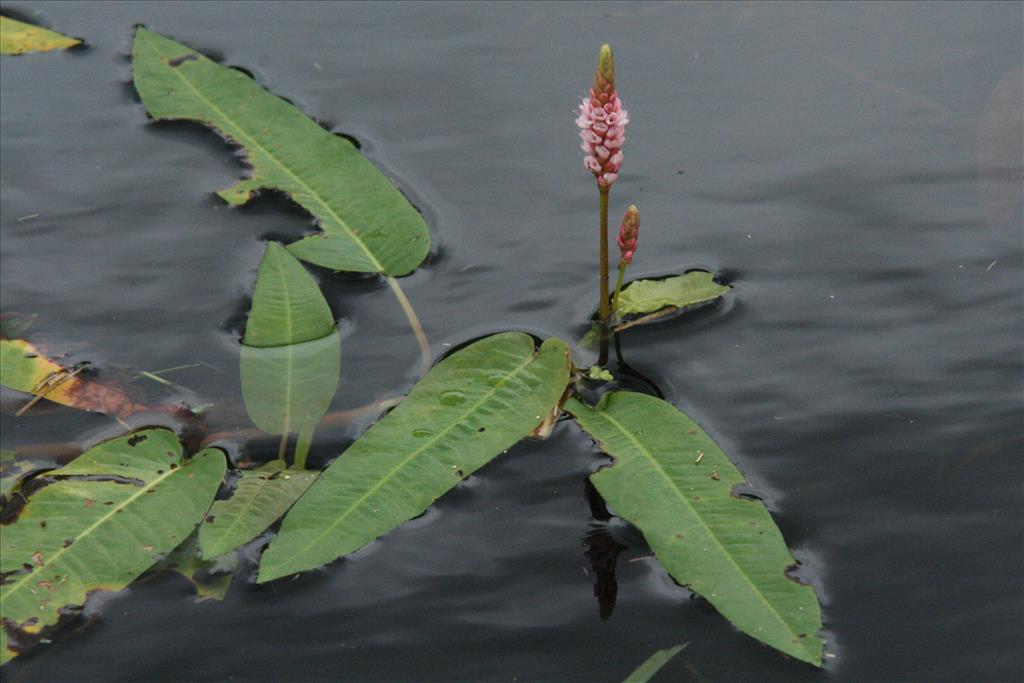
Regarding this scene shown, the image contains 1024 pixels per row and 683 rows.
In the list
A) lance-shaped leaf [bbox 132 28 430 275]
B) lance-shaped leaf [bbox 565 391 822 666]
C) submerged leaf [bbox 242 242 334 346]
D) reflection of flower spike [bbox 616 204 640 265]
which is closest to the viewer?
lance-shaped leaf [bbox 565 391 822 666]

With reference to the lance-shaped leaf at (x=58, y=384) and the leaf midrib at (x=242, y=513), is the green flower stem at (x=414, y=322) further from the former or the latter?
the lance-shaped leaf at (x=58, y=384)

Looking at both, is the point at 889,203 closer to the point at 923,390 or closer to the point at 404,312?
the point at 923,390

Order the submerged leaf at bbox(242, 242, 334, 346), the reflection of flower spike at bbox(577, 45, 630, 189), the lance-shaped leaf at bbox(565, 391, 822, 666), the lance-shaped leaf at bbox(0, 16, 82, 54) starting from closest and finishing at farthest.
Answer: the lance-shaped leaf at bbox(565, 391, 822, 666) < the reflection of flower spike at bbox(577, 45, 630, 189) < the submerged leaf at bbox(242, 242, 334, 346) < the lance-shaped leaf at bbox(0, 16, 82, 54)

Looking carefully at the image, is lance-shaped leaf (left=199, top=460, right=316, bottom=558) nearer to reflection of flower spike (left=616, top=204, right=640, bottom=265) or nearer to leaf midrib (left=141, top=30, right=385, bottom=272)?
leaf midrib (left=141, top=30, right=385, bottom=272)

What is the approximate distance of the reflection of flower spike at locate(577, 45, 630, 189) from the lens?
157 cm

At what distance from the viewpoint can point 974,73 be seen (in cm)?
233

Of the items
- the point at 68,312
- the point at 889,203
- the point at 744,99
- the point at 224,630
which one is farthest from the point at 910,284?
the point at 68,312

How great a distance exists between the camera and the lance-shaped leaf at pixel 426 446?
1.45 m

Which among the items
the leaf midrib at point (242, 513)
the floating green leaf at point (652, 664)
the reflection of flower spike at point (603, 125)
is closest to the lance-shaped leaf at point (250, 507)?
the leaf midrib at point (242, 513)

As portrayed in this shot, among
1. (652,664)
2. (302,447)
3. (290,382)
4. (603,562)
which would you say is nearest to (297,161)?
(290,382)

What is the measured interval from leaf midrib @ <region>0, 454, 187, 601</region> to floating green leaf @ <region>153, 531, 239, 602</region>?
0.37 feet

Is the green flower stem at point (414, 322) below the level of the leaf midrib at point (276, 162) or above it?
below

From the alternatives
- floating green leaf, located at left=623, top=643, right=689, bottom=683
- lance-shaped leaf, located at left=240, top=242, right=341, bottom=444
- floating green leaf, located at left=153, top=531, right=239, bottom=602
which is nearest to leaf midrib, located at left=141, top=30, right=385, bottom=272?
lance-shaped leaf, located at left=240, top=242, right=341, bottom=444

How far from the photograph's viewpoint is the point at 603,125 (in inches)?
64.1
